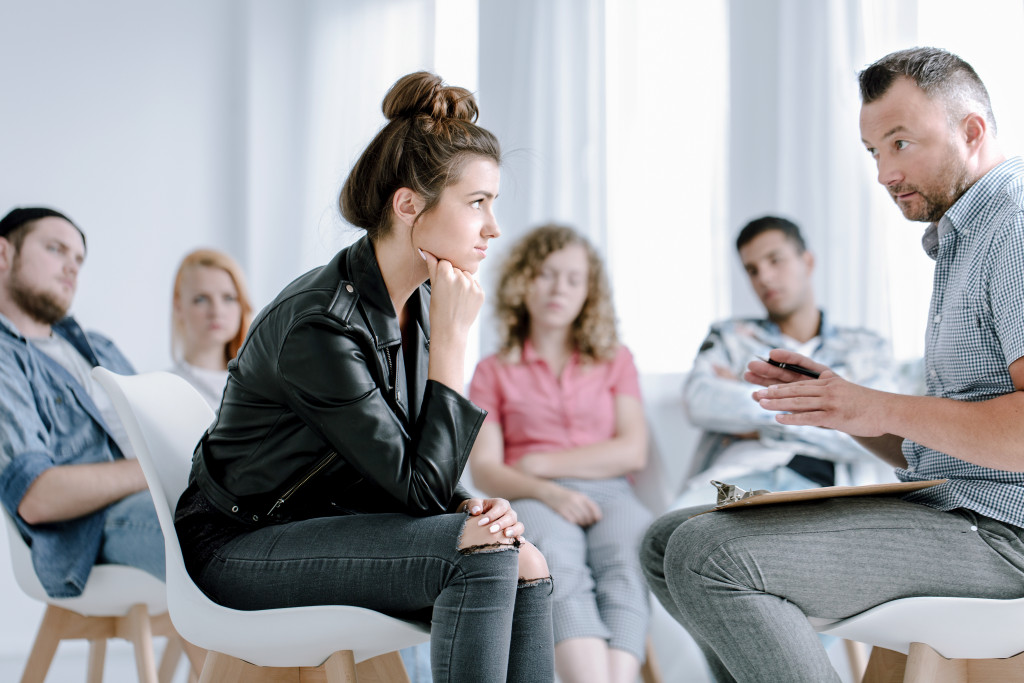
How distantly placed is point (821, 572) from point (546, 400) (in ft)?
3.86

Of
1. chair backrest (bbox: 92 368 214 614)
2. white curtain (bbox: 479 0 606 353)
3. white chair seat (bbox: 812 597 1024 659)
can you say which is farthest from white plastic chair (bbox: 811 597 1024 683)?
white curtain (bbox: 479 0 606 353)

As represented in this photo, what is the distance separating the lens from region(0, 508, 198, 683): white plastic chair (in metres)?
1.66

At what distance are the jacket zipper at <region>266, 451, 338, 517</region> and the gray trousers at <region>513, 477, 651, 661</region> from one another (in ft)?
2.29

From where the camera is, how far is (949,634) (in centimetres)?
117

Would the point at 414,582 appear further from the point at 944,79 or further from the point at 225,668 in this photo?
the point at 944,79

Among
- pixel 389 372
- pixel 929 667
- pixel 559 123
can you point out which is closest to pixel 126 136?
pixel 559 123

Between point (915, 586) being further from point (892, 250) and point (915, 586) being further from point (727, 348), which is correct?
point (892, 250)

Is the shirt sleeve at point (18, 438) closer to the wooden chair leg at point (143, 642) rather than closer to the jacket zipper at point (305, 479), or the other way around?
the wooden chair leg at point (143, 642)

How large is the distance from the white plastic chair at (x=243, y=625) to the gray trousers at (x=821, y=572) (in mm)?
427

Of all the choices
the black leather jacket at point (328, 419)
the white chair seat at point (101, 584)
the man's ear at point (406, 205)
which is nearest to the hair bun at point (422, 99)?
the man's ear at point (406, 205)

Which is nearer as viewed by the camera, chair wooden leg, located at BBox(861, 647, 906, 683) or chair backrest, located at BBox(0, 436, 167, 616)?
chair wooden leg, located at BBox(861, 647, 906, 683)

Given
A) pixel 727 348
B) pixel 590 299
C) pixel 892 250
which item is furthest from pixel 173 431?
pixel 892 250

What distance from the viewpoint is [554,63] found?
2.98m

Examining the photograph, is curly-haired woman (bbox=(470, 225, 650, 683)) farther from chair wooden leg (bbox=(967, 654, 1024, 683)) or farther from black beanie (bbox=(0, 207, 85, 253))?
black beanie (bbox=(0, 207, 85, 253))
